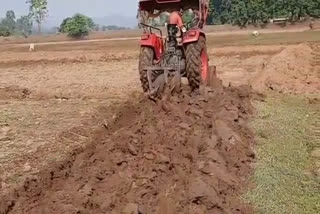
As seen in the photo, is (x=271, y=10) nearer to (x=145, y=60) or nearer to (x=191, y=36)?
(x=145, y=60)

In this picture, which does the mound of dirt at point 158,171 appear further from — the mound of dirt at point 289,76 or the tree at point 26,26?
the tree at point 26,26

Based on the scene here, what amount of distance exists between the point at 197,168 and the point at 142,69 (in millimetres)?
3915

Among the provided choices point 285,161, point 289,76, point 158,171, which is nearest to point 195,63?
point 285,161

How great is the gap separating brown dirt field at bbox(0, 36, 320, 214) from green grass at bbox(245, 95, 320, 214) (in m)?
0.22

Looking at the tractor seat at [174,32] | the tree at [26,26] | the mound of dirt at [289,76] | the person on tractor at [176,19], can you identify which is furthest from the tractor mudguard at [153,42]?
the tree at [26,26]

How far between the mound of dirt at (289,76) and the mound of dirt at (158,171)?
476 cm

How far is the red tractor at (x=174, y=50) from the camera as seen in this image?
9031mm

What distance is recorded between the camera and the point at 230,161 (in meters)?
6.34

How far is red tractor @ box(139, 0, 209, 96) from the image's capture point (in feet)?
29.6

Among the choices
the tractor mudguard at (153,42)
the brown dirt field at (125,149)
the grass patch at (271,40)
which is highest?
the tractor mudguard at (153,42)

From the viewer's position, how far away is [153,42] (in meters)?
9.55

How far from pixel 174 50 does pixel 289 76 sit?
5690mm

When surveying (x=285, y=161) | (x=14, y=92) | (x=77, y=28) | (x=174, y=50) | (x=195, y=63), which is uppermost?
(x=77, y=28)

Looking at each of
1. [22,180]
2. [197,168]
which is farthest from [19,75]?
[197,168]
